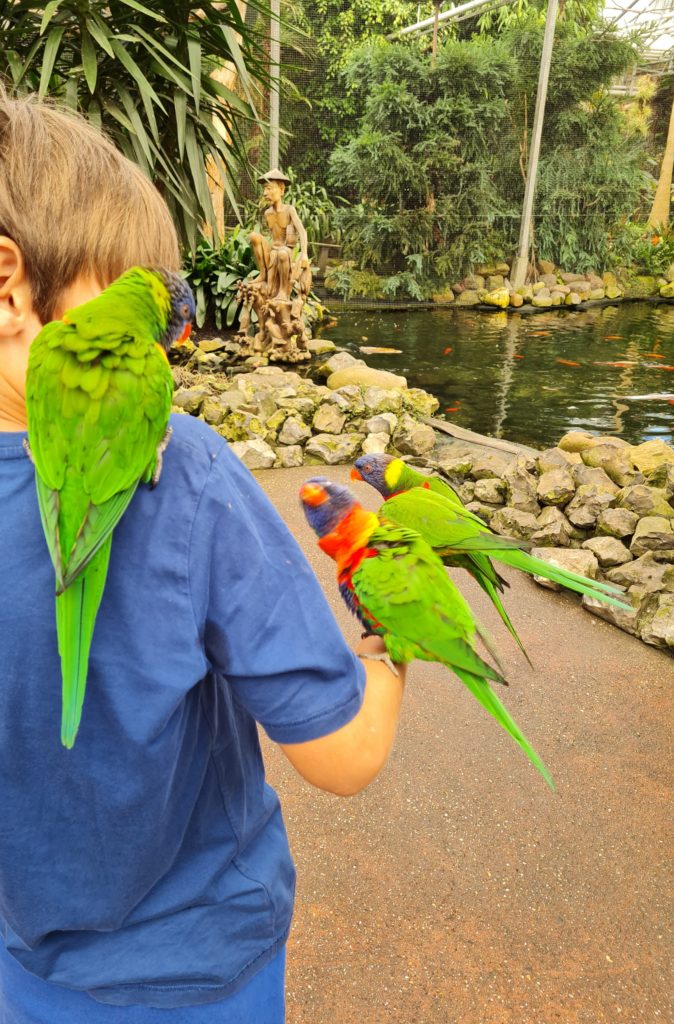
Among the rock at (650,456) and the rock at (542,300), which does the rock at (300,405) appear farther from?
the rock at (542,300)

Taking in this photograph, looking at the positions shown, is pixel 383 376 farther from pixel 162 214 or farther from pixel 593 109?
pixel 593 109

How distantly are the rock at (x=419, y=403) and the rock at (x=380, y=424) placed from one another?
0.65 m

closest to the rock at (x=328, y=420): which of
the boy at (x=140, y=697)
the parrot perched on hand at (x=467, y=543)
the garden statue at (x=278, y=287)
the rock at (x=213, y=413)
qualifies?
the rock at (x=213, y=413)

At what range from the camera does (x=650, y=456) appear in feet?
12.5

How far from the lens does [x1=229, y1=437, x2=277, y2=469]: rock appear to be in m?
3.76

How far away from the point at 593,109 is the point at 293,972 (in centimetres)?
1389

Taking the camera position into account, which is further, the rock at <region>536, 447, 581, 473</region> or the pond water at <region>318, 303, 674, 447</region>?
the pond water at <region>318, 303, 674, 447</region>

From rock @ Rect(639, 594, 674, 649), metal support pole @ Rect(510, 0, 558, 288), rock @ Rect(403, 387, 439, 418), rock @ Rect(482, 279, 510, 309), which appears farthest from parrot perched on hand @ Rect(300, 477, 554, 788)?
metal support pole @ Rect(510, 0, 558, 288)

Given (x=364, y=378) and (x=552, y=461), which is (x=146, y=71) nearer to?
(x=364, y=378)

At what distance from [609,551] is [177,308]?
242cm

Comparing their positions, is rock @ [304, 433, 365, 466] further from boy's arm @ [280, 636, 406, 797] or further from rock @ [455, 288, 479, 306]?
rock @ [455, 288, 479, 306]

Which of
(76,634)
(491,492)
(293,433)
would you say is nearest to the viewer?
(76,634)

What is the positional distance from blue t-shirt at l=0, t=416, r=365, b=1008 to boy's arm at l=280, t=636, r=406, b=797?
0.02 meters

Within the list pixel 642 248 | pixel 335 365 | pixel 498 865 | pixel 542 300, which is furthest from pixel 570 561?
pixel 642 248
